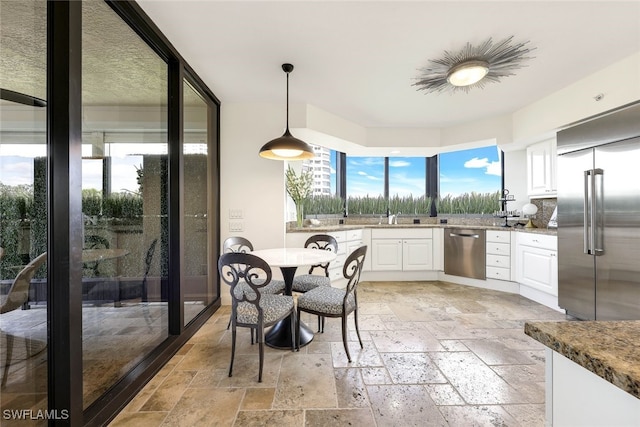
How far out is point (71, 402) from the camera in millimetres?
1301

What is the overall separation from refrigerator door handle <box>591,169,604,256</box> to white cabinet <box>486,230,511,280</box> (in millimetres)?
1269

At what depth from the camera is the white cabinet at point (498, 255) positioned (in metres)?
3.92

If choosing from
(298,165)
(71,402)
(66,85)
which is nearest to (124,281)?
(71,402)

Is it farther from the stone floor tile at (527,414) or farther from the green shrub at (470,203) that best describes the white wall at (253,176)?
the green shrub at (470,203)

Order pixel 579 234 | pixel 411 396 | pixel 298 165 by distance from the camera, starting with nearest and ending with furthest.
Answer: pixel 411 396, pixel 579 234, pixel 298 165

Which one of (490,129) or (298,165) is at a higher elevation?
(490,129)

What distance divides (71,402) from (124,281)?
0.73 metres

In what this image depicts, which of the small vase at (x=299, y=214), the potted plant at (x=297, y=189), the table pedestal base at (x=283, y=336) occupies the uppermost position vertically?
the potted plant at (x=297, y=189)

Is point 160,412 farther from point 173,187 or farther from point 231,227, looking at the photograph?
point 231,227

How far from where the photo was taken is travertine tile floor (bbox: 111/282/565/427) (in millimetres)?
1566

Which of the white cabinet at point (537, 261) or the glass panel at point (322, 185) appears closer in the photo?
the white cabinet at point (537, 261)

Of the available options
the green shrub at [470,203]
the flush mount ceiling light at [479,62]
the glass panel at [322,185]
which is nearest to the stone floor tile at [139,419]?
the glass panel at [322,185]

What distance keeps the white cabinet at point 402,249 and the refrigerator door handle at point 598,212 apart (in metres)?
2.11

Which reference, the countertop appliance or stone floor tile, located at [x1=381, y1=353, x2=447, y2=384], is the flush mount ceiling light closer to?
the countertop appliance
